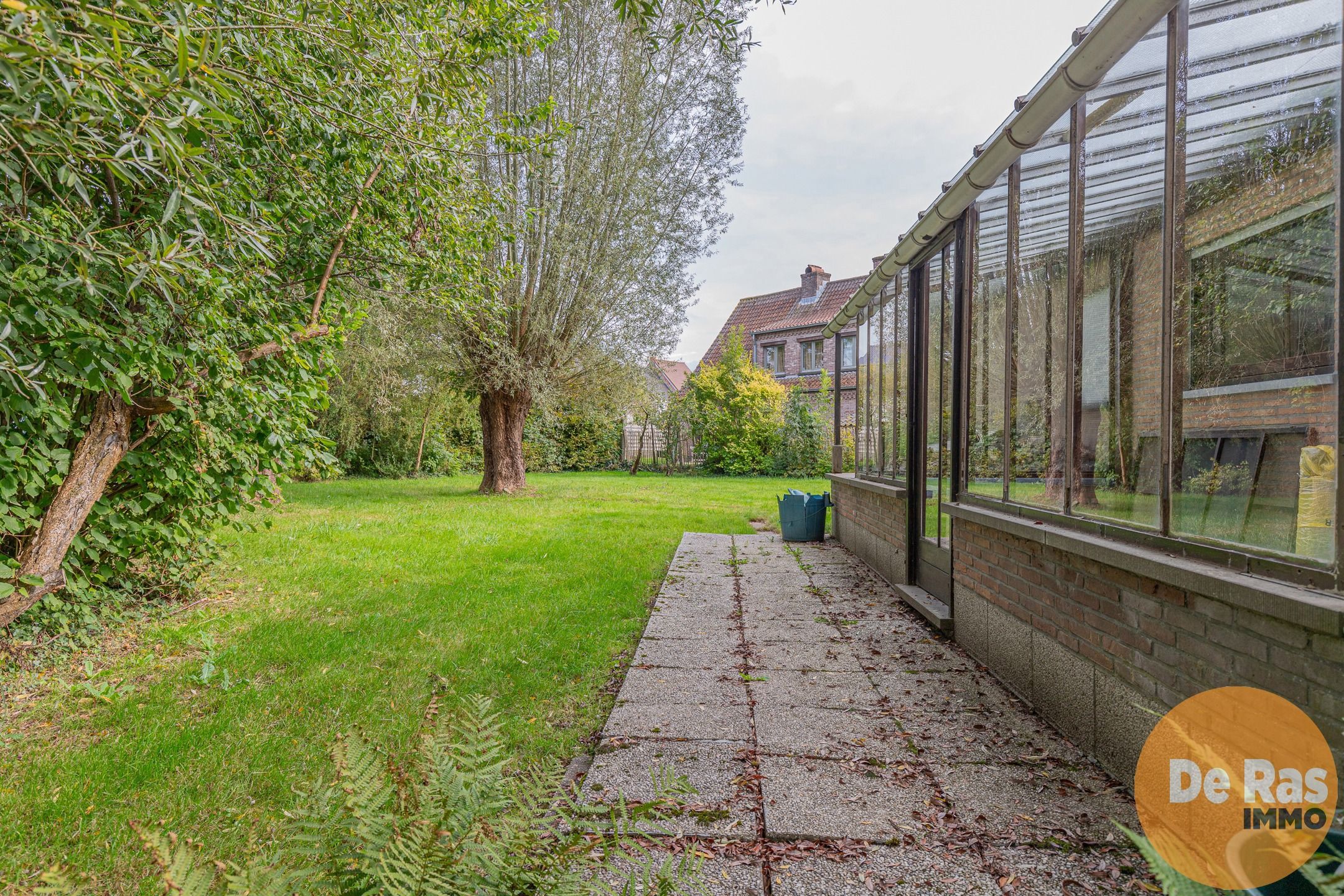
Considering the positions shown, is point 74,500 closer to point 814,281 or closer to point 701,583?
point 701,583

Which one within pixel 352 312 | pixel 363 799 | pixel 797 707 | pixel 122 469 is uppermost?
pixel 352 312

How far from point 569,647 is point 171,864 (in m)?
3.26

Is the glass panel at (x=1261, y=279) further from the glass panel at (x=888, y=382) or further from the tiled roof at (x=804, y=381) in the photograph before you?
the tiled roof at (x=804, y=381)

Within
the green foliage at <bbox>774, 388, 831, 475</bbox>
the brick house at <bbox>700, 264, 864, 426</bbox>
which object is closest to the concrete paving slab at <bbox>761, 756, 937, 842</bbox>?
the green foliage at <bbox>774, 388, 831, 475</bbox>

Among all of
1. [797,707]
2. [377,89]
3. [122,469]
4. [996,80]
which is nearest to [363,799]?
[797,707]

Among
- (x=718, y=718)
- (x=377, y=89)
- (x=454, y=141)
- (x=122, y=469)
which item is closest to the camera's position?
(x=718, y=718)

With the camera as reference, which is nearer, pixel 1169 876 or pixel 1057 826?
pixel 1169 876

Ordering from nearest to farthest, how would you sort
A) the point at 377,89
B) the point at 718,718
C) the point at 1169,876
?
the point at 1169,876
the point at 718,718
the point at 377,89

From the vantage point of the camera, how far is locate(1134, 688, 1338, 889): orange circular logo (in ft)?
5.27

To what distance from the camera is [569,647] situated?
393 cm

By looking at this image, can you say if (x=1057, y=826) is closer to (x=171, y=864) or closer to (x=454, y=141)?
(x=171, y=864)

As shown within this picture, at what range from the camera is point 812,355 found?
2148 cm

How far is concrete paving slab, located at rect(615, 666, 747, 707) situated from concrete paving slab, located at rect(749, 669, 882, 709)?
0.11m

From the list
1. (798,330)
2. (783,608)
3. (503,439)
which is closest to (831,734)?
(783,608)
